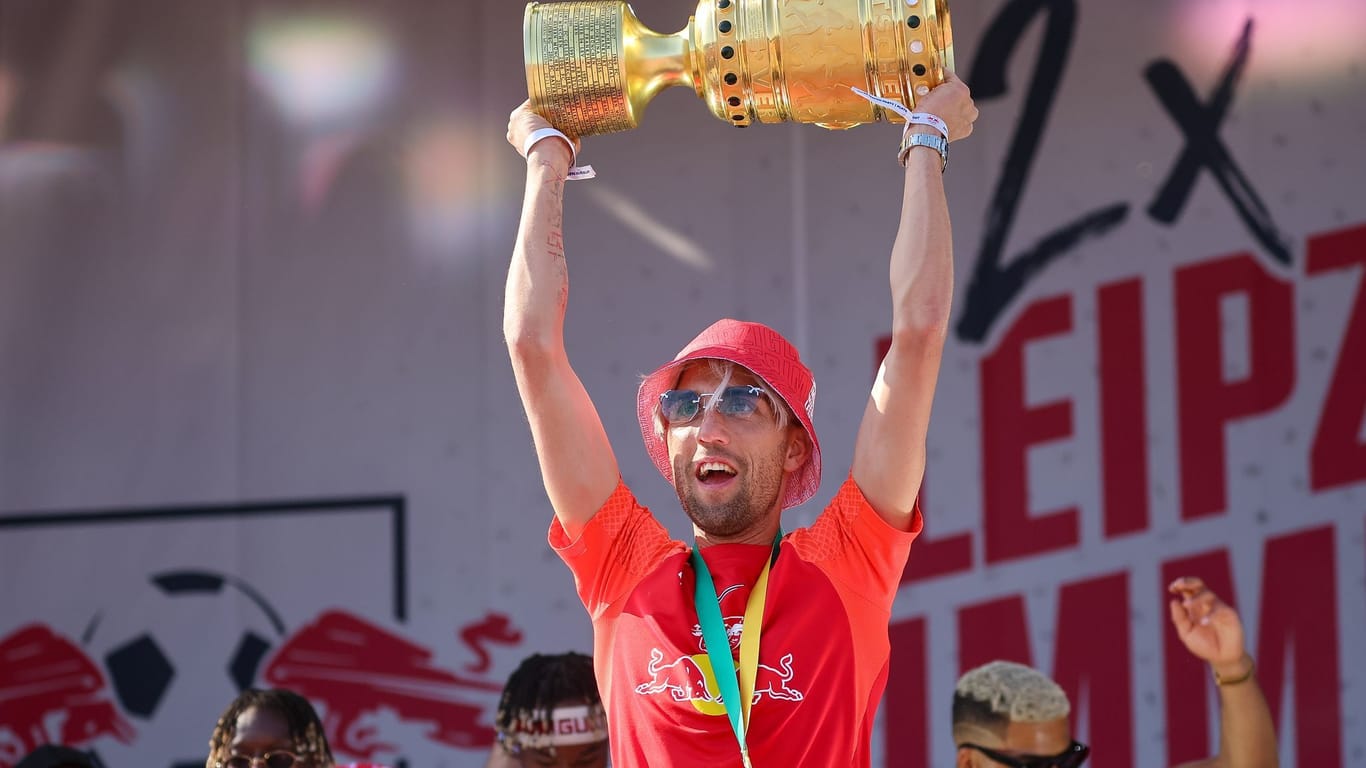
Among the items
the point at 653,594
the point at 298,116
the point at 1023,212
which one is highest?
the point at 298,116

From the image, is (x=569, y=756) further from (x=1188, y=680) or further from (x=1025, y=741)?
(x=1188, y=680)

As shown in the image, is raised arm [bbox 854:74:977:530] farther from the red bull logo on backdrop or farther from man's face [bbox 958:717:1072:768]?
the red bull logo on backdrop

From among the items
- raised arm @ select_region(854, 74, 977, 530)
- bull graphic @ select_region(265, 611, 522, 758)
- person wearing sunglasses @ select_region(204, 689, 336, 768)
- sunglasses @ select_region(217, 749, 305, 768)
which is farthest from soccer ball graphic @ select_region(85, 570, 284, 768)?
raised arm @ select_region(854, 74, 977, 530)

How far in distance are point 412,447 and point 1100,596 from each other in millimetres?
2141

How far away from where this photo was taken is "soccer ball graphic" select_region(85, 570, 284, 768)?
15.8 ft

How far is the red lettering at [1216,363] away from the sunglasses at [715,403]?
8.68 ft

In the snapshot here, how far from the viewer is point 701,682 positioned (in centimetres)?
238

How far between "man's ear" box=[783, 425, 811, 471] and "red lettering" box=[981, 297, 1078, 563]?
87.5 inches

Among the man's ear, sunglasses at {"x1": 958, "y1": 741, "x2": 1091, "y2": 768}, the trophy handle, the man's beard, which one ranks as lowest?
sunglasses at {"x1": 958, "y1": 741, "x2": 1091, "y2": 768}

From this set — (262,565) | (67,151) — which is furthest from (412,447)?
(67,151)

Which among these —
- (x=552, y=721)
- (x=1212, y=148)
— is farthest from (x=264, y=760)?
(x=1212, y=148)

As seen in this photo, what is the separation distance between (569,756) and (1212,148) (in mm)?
2691

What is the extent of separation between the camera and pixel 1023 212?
15.9 ft

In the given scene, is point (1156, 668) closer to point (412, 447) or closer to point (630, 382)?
point (630, 382)
